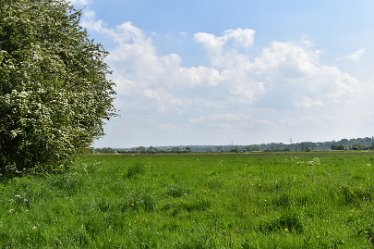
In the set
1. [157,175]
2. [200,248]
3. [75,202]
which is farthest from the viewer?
[157,175]

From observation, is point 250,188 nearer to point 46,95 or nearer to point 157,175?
point 157,175

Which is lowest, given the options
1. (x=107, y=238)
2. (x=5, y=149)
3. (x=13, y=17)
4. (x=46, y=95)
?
(x=107, y=238)

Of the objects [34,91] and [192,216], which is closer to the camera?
[192,216]

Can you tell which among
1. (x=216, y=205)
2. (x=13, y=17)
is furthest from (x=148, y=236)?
(x=13, y=17)

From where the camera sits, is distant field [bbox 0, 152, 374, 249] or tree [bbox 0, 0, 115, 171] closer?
distant field [bbox 0, 152, 374, 249]

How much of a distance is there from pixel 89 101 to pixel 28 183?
10901 mm

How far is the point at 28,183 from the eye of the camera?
15641mm

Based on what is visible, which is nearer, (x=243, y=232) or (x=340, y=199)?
(x=243, y=232)

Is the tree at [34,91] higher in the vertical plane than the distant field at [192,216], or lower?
higher

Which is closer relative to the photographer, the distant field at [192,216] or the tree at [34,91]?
the distant field at [192,216]

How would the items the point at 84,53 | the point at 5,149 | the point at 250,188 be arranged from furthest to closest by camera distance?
the point at 84,53
the point at 5,149
the point at 250,188

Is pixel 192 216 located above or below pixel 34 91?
below

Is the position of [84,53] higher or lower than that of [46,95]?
higher

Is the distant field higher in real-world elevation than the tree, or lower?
lower
